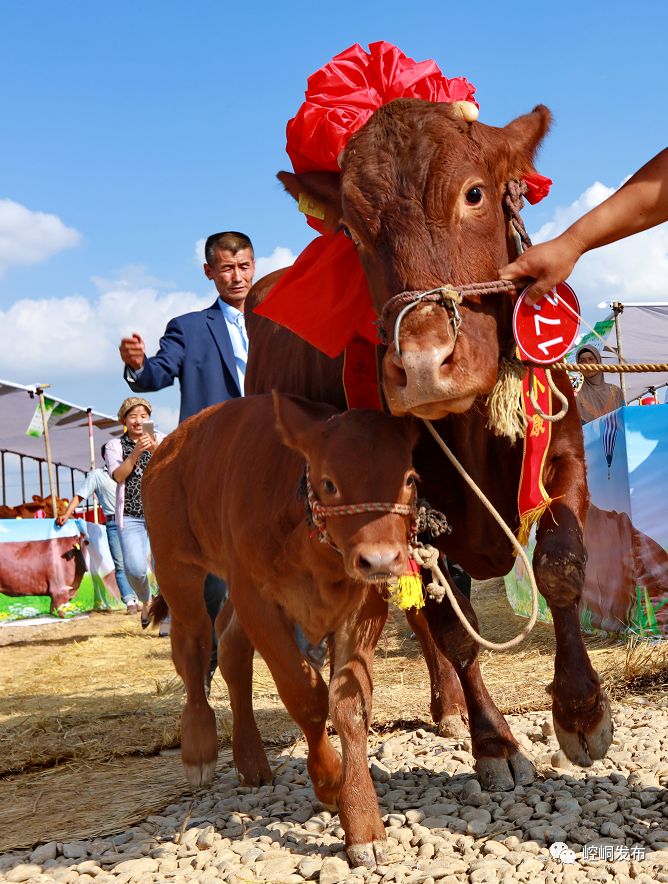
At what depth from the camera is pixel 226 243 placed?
6570mm

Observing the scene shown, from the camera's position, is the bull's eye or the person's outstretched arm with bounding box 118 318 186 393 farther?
the person's outstretched arm with bounding box 118 318 186 393

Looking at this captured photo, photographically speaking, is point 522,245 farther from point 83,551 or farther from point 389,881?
point 83,551

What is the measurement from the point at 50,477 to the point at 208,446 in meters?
10.8

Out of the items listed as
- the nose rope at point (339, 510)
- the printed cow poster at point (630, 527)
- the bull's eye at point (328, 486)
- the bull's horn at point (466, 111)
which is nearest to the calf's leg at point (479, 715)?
the nose rope at point (339, 510)

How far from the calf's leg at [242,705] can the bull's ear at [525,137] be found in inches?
92.4

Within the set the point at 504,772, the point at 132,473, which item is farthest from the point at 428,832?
the point at 132,473

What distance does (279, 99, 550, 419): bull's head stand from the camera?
2.81m

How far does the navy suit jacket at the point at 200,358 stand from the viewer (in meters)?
6.20

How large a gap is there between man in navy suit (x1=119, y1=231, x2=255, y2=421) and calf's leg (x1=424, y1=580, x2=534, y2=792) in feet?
8.29

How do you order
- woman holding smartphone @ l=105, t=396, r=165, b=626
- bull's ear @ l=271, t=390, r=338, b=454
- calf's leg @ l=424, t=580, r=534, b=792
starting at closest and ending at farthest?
1. bull's ear @ l=271, t=390, r=338, b=454
2. calf's leg @ l=424, t=580, r=534, b=792
3. woman holding smartphone @ l=105, t=396, r=165, b=626

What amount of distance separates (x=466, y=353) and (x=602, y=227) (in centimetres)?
60

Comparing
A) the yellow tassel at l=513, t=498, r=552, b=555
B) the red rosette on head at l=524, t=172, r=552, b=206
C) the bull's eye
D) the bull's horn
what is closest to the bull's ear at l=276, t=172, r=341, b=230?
the bull's horn

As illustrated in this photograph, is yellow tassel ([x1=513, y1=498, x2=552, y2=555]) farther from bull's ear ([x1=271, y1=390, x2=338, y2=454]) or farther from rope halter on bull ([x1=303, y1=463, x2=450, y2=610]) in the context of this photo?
bull's ear ([x1=271, y1=390, x2=338, y2=454])

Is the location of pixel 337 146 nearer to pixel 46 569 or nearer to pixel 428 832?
pixel 428 832
